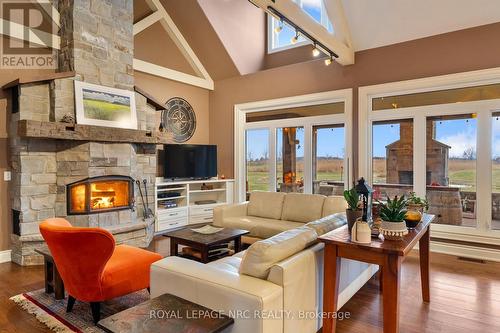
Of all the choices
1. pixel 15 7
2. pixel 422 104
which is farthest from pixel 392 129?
pixel 15 7

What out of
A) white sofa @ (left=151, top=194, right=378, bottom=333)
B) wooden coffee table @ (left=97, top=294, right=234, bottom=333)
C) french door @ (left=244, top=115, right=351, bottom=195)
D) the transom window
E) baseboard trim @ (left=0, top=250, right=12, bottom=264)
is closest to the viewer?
wooden coffee table @ (left=97, top=294, right=234, bottom=333)

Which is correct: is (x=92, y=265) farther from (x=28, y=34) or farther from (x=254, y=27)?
(x=254, y=27)

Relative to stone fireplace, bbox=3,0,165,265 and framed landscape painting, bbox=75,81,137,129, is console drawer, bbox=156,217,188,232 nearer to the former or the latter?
stone fireplace, bbox=3,0,165,265

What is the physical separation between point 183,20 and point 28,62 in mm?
2990

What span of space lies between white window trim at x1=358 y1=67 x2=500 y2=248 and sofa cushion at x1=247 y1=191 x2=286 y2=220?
1.54 m

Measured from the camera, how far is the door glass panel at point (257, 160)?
6630mm

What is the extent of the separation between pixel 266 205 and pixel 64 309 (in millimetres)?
2925

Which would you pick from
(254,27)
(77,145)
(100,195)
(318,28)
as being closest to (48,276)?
(100,195)

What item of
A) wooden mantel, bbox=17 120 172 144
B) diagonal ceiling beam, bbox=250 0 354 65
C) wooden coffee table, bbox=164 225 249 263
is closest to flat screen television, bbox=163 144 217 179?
wooden mantel, bbox=17 120 172 144

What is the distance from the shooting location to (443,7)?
4246 millimetres

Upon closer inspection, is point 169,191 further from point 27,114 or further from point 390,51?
point 390,51

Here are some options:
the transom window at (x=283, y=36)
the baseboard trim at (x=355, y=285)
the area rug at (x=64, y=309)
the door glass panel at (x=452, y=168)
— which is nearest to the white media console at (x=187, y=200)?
the area rug at (x=64, y=309)

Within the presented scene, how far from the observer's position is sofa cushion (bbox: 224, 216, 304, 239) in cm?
416

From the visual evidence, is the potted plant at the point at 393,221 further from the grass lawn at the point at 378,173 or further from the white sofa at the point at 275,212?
the grass lawn at the point at 378,173
